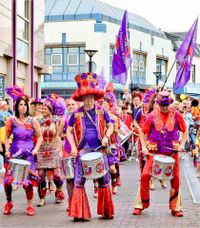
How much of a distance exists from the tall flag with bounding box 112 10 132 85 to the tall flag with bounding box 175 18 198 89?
1739 millimetres

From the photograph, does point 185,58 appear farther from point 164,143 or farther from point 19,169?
point 19,169

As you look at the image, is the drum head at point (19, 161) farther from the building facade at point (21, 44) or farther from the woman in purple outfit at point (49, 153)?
the building facade at point (21, 44)

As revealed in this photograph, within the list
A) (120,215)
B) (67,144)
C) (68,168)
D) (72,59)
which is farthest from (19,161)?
(72,59)

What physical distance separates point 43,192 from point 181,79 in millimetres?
13273

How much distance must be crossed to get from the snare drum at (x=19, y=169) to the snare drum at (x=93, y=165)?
89 cm

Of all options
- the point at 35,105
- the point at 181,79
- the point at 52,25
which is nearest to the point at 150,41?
the point at 52,25

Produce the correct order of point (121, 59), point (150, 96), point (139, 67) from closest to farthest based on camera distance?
1. point (150, 96)
2. point (121, 59)
3. point (139, 67)

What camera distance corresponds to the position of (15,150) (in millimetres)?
9562

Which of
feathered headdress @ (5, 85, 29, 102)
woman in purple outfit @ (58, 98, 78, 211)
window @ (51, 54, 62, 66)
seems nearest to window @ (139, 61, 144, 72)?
window @ (51, 54, 62, 66)

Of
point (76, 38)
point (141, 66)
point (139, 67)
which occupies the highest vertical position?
point (76, 38)

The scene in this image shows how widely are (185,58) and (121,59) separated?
2.17 m

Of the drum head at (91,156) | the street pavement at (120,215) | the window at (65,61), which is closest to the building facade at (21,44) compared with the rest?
the street pavement at (120,215)

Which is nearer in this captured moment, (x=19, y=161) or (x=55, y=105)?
(x=19, y=161)

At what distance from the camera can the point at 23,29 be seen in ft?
89.5
